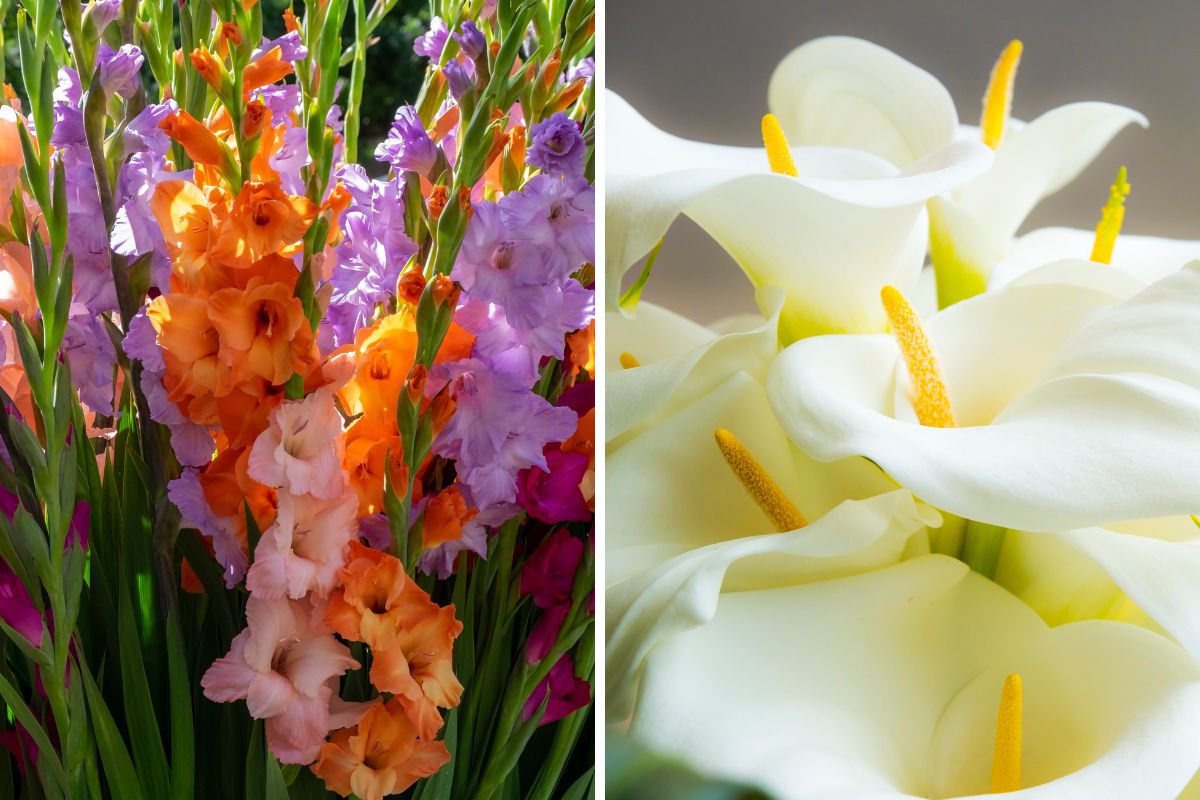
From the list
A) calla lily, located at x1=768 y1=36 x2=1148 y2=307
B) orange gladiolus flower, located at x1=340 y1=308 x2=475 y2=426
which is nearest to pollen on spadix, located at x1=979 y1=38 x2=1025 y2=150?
calla lily, located at x1=768 y1=36 x2=1148 y2=307

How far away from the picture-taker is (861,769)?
0.85 ft

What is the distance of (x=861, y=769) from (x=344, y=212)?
0.20m

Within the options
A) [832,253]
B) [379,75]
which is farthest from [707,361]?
[379,75]

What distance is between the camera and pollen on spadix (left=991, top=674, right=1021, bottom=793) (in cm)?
26

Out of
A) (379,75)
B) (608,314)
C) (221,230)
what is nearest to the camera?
(221,230)

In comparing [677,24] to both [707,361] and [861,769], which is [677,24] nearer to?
[707,361]

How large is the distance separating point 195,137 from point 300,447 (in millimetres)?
74

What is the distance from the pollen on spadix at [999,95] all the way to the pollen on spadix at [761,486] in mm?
139

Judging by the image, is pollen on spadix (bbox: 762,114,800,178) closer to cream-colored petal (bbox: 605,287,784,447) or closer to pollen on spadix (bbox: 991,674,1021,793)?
cream-colored petal (bbox: 605,287,784,447)

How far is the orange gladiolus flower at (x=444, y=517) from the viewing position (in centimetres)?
25

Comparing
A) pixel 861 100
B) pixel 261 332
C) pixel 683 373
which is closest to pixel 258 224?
pixel 261 332

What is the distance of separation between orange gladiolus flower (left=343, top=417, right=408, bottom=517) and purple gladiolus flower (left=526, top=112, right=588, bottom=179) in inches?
2.9

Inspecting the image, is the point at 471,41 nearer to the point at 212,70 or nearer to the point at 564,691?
the point at 212,70

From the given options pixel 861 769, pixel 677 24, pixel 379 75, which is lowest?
pixel 861 769
